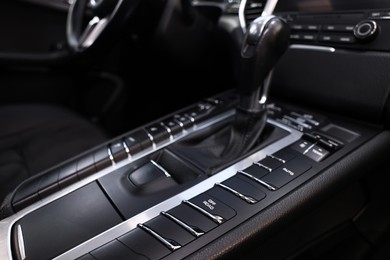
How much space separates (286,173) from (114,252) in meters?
0.26

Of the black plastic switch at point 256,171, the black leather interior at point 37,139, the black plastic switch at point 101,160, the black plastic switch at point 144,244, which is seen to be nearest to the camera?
the black plastic switch at point 144,244

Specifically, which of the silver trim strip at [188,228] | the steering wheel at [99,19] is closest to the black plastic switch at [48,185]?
the silver trim strip at [188,228]

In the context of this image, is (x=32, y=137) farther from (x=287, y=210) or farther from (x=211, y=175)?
(x=287, y=210)

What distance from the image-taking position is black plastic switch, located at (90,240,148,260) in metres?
0.40

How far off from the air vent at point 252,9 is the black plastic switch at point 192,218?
0.52 metres

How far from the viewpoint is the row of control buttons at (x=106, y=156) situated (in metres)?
0.56

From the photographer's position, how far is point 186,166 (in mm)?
585

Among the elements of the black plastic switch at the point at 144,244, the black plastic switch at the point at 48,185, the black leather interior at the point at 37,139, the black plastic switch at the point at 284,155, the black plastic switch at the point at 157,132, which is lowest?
the black leather interior at the point at 37,139

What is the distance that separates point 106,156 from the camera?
2.04ft

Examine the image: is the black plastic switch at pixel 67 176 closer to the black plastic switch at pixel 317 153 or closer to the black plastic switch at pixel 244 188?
the black plastic switch at pixel 244 188

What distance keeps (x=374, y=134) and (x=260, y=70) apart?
0.22 meters

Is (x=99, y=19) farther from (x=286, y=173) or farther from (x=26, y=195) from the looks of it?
(x=286, y=173)

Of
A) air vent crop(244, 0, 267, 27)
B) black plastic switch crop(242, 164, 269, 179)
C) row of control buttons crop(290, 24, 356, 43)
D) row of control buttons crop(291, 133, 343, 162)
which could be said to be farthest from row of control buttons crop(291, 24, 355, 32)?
black plastic switch crop(242, 164, 269, 179)

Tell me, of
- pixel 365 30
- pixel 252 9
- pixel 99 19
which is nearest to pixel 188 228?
pixel 365 30
